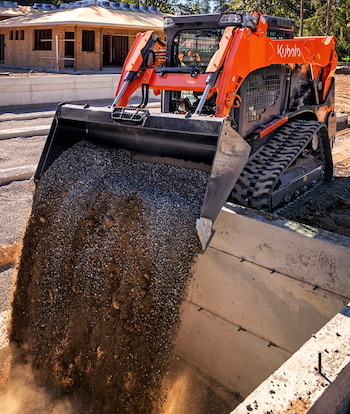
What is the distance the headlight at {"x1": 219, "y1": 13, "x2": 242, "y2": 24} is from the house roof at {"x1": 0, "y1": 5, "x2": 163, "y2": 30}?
14.1 metres

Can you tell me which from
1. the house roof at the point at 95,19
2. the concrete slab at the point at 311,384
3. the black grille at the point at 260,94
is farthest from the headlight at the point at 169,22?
the house roof at the point at 95,19

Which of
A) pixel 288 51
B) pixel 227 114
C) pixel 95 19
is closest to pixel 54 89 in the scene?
pixel 95 19

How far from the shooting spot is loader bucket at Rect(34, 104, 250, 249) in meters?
3.81

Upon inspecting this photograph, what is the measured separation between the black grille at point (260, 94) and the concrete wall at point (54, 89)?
28.8 ft

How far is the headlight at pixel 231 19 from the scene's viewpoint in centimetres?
496

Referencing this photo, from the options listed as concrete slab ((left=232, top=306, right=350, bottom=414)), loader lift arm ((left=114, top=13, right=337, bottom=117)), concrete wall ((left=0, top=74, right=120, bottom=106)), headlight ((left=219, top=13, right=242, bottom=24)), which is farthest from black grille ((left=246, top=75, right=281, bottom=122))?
concrete wall ((left=0, top=74, right=120, bottom=106))

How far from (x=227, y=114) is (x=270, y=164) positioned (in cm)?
70

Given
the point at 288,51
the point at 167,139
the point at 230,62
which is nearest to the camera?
the point at 167,139

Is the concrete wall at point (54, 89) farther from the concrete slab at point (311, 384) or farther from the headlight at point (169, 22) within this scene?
the concrete slab at point (311, 384)

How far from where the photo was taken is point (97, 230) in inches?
166

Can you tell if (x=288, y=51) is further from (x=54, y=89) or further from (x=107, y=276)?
(x=54, y=89)

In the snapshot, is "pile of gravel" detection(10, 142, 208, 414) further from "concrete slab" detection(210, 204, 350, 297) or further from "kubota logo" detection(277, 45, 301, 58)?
"kubota logo" detection(277, 45, 301, 58)

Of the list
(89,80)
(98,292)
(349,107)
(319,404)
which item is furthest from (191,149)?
(349,107)

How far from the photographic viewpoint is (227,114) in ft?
15.8
